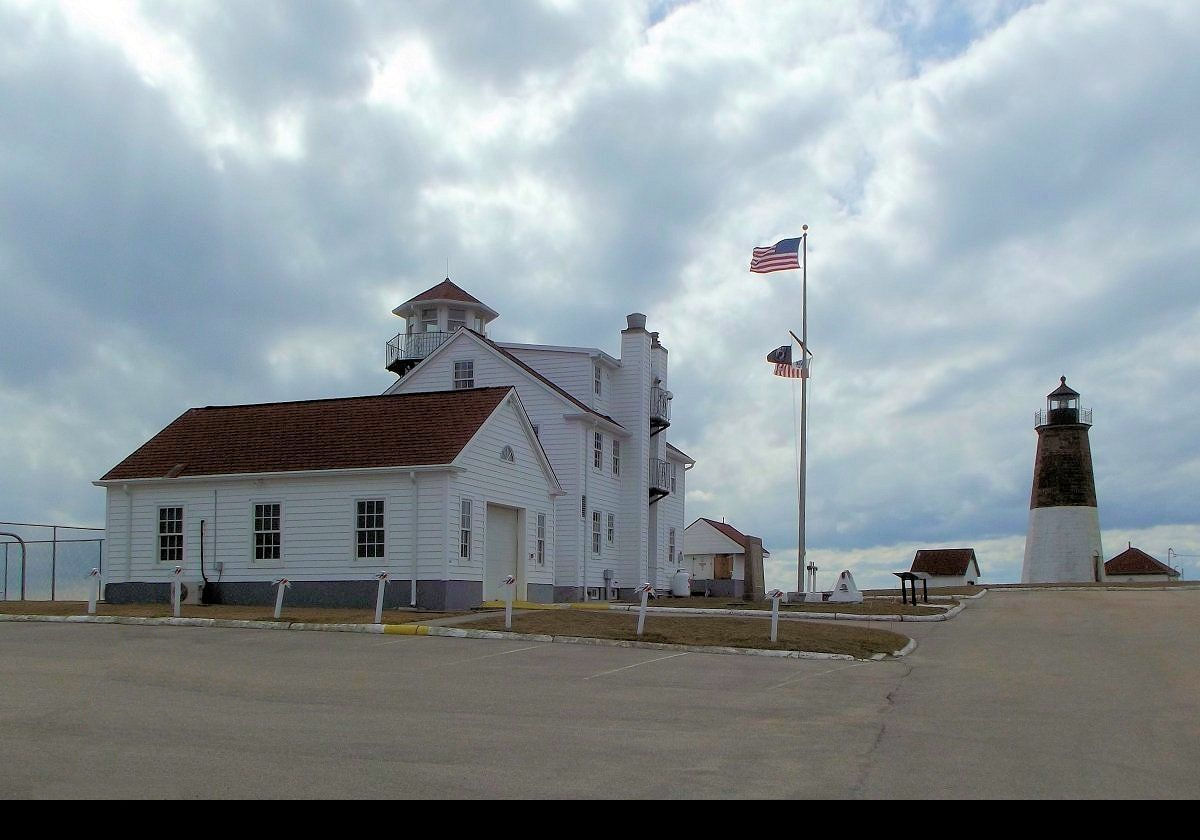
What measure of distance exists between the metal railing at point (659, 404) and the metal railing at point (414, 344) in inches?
310

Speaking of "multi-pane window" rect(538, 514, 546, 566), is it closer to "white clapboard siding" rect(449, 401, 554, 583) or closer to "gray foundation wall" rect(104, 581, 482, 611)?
"white clapboard siding" rect(449, 401, 554, 583)

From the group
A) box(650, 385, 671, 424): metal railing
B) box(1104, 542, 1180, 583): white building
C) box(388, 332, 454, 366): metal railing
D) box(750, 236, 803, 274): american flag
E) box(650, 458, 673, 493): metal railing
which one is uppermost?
box(750, 236, 803, 274): american flag

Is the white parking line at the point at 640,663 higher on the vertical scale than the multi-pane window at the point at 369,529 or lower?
lower

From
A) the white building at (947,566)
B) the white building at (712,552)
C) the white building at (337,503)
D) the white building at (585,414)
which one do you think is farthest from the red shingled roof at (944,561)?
the white building at (337,503)

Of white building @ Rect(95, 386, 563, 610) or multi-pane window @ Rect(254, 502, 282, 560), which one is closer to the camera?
white building @ Rect(95, 386, 563, 610)

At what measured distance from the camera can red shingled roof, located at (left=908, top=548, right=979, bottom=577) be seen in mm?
68062

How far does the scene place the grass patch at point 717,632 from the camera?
63.9 feet

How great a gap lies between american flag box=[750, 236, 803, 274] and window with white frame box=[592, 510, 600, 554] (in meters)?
9.82

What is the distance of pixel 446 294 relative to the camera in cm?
4075

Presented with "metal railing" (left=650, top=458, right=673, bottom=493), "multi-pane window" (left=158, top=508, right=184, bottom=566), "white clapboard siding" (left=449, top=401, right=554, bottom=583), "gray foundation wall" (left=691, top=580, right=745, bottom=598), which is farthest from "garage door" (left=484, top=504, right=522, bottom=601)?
"gray foundation wall" (left=691, top=580, right=745, bottom=598)

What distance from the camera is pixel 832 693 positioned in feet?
45.2

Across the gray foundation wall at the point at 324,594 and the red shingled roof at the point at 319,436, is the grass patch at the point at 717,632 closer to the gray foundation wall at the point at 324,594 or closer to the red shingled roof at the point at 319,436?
the gray foundation wall at the point at 324,594

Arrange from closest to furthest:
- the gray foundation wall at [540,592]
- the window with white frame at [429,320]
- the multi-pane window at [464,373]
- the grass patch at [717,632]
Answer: the grass patch at [717,632]
the gray foundation wall at [540,592]
the multi-pane window at [464,373]
the window with white frame at [429,320]
